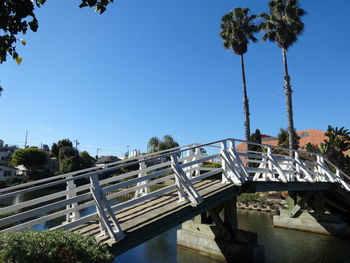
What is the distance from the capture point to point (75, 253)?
13.6 ft

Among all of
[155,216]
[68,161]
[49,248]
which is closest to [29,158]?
[68,161]

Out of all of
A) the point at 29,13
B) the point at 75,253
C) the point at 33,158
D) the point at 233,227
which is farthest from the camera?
the point at 33,158

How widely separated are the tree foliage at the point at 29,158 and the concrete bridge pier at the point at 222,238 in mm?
58183

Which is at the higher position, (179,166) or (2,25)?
(2,25)

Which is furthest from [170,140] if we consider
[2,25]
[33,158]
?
[2,25]

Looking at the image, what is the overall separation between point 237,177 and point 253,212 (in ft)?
41.9

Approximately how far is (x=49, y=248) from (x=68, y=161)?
2058 inches

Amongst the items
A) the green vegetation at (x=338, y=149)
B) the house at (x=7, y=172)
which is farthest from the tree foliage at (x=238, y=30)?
the house at (x=7, y=172)

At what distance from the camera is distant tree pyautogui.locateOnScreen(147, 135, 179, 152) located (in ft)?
221

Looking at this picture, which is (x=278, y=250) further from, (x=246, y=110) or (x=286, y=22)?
(x=286, y=22)

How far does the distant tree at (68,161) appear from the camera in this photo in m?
52.5

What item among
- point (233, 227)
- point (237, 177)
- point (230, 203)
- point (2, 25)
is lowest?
point (233, 227)

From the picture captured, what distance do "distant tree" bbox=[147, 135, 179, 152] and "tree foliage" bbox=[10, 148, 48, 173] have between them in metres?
23.8

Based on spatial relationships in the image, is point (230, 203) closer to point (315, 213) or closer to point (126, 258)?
point (126, 258)
